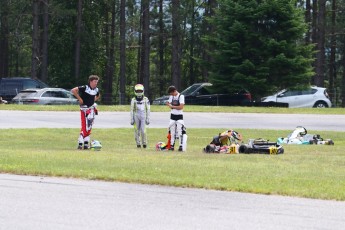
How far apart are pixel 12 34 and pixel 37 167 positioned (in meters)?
55.4

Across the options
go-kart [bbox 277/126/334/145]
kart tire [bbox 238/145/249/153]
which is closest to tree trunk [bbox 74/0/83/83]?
go-kart [bbox 277/126/334/145]

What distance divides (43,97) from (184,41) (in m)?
40.0

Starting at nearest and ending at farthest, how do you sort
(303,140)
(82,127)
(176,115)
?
(82,127) → (176,115) → (303,140)

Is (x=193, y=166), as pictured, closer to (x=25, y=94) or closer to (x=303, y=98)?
(x=25, y=94)

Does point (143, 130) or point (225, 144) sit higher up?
point (143, 130)

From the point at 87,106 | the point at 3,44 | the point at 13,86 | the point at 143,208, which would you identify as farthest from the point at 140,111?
the point at 3,44

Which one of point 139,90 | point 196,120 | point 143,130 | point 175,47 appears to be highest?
point 175,47

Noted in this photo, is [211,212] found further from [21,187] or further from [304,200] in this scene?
[21,187]

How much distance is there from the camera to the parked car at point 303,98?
44062 millimetres

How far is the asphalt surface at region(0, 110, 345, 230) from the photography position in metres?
9.07

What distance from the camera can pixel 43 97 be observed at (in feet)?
133

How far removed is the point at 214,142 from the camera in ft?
63.9

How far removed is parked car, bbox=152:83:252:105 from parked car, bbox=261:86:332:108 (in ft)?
8.16

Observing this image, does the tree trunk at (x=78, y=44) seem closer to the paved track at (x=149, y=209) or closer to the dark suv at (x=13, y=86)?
the dark suv at (x=13, y=86)
